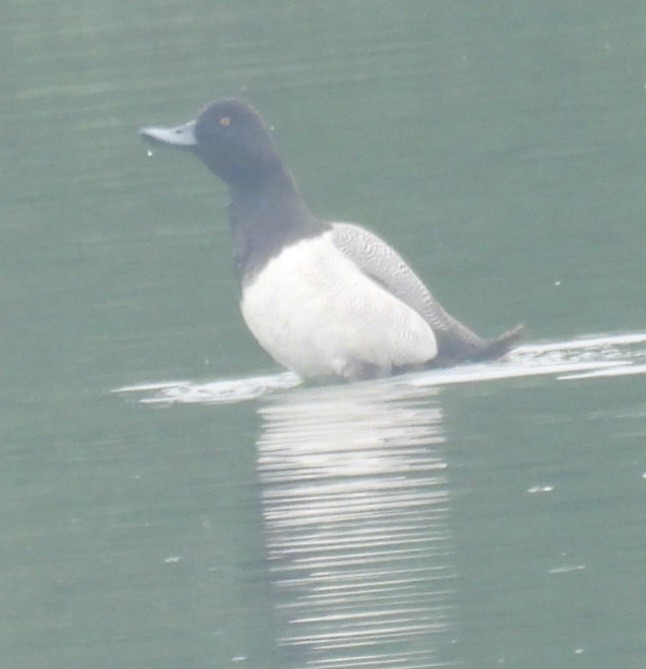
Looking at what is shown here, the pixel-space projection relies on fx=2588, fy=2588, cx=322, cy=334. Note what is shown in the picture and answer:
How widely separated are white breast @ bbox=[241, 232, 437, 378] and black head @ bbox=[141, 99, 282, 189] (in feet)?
1.99

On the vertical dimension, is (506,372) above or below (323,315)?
below

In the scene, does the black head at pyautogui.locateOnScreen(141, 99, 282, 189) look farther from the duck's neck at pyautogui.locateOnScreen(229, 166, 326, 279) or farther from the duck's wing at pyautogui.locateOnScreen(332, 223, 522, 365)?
the duck's wing at pyautogui.locateOnScreen(332, 223, 522, 365)

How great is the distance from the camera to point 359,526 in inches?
314

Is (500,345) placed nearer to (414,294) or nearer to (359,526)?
(414,294)

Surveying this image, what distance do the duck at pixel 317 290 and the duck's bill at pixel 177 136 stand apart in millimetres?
181

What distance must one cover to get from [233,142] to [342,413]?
1801 millimetres

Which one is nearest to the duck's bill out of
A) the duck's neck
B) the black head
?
the black head

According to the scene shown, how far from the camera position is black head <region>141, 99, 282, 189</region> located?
11047 millimetres

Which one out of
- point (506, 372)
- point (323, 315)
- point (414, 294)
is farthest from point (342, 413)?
point (414, 294)

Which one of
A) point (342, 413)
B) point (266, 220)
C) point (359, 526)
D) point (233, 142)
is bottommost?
point (359, 526)

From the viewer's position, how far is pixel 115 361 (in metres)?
11.2

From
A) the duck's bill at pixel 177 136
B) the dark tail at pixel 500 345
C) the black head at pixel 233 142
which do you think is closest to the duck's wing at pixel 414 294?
the dark tail at pixel 500 345

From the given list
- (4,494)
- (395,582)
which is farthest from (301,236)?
(395,582)

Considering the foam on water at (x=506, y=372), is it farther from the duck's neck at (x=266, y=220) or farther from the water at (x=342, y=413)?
the duck's neck at (x=266, y=220)
